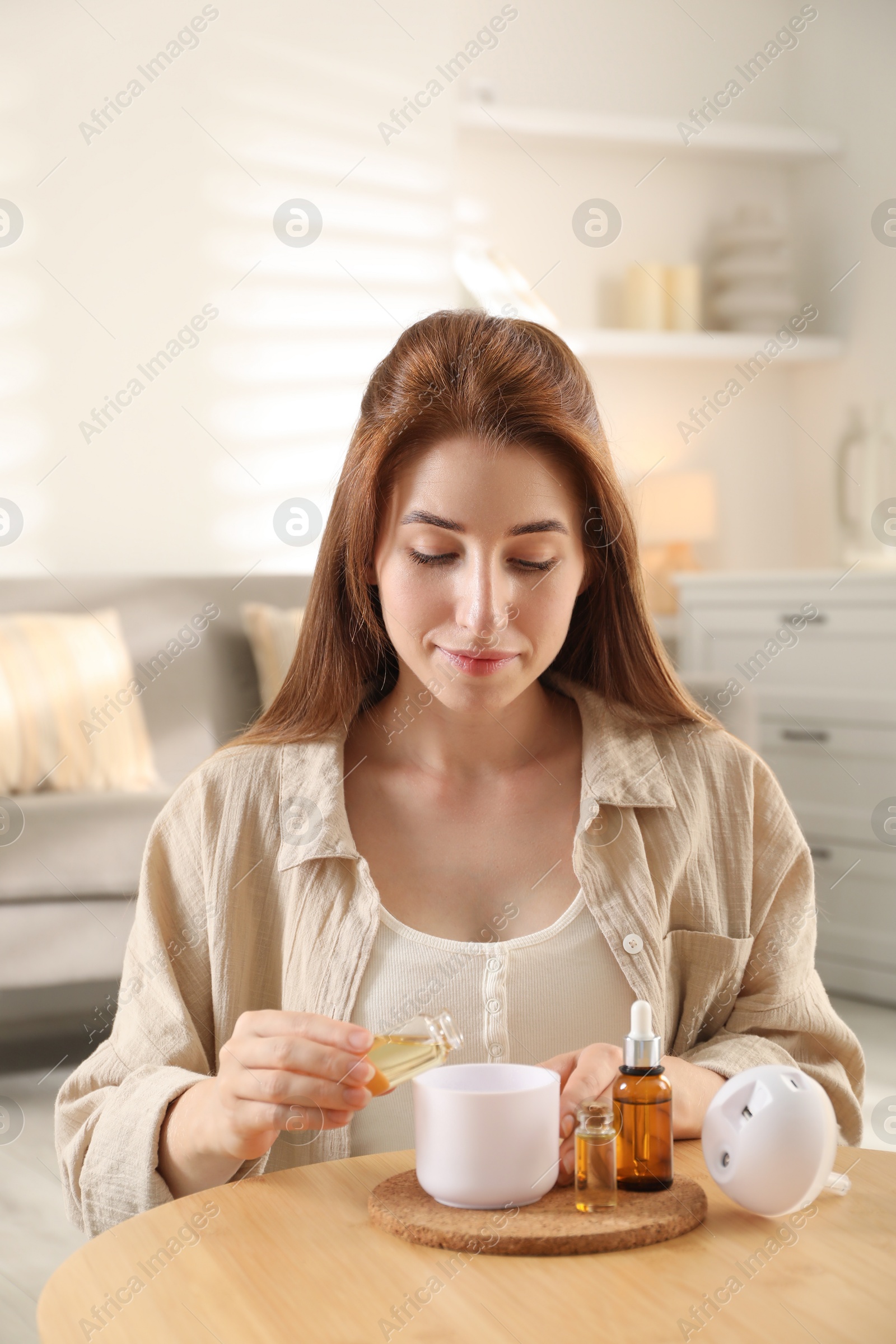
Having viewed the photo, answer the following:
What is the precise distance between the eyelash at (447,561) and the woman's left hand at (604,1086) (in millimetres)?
394

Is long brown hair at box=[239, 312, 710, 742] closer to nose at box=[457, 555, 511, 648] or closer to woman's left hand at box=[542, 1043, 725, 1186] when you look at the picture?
nose at box=[457, 555, 511, 648]

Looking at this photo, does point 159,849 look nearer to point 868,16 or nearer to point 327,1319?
point 327,1319

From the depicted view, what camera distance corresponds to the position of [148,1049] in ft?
3.28

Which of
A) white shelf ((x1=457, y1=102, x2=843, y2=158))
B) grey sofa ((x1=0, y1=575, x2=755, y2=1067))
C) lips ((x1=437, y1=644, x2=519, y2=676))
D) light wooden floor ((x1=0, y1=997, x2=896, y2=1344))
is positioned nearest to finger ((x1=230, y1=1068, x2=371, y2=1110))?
lips ((x1=437, y1=644, x2=519, y2=676))

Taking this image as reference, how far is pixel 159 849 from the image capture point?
110 cm

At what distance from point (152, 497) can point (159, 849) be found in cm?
301

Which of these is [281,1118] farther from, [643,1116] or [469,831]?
[469,831]

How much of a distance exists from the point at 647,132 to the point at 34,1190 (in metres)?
3.63

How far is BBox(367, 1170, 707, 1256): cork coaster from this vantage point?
2.32ft

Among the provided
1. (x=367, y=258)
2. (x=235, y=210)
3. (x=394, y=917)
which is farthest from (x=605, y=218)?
(x=394, y=917)

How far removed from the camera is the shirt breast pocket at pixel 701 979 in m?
1.08

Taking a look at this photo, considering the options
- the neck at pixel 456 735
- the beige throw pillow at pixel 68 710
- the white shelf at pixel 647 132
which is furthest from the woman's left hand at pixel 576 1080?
the white shelf at pixel 647 132

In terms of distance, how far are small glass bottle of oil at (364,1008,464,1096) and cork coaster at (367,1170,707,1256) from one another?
0.22 ft

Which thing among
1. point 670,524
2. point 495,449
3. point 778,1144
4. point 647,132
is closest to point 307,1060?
point 778,1144
